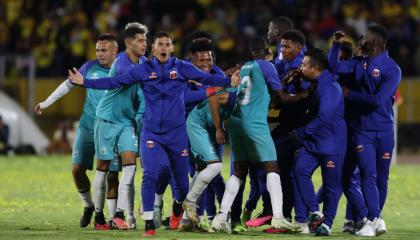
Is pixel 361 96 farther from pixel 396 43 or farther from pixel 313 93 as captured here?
pixel 396 43

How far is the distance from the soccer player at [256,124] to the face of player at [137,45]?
1.25 metres

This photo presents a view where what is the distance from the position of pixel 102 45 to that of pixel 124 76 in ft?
4.80

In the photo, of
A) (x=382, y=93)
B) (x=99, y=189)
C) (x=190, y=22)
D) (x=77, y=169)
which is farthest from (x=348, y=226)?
(x=190, y=22)

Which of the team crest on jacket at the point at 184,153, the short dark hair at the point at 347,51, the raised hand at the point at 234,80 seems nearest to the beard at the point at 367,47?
the short dark hair at the point at 347,51

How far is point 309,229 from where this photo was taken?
1350 cm

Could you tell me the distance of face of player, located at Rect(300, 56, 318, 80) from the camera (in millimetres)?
13391

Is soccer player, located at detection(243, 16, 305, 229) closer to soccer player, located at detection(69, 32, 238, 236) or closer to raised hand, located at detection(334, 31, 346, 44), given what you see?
raised hand, located at detection(334, 31, 346, 44)

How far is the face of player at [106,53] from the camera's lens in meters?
14.6

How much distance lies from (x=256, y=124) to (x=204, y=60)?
3.73 feet

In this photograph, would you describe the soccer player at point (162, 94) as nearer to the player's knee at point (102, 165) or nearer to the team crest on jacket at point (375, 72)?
the player's knee at point (102, 165)

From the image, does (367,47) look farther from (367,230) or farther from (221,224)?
(221,224)

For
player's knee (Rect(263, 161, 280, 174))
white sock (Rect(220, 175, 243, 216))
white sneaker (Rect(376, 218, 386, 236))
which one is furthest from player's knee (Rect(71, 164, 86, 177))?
white sneaker (Rect(376, 218, 386, 236))

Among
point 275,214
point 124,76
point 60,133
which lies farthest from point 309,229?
point 60,133

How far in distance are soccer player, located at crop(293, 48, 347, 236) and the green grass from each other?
35 cm
